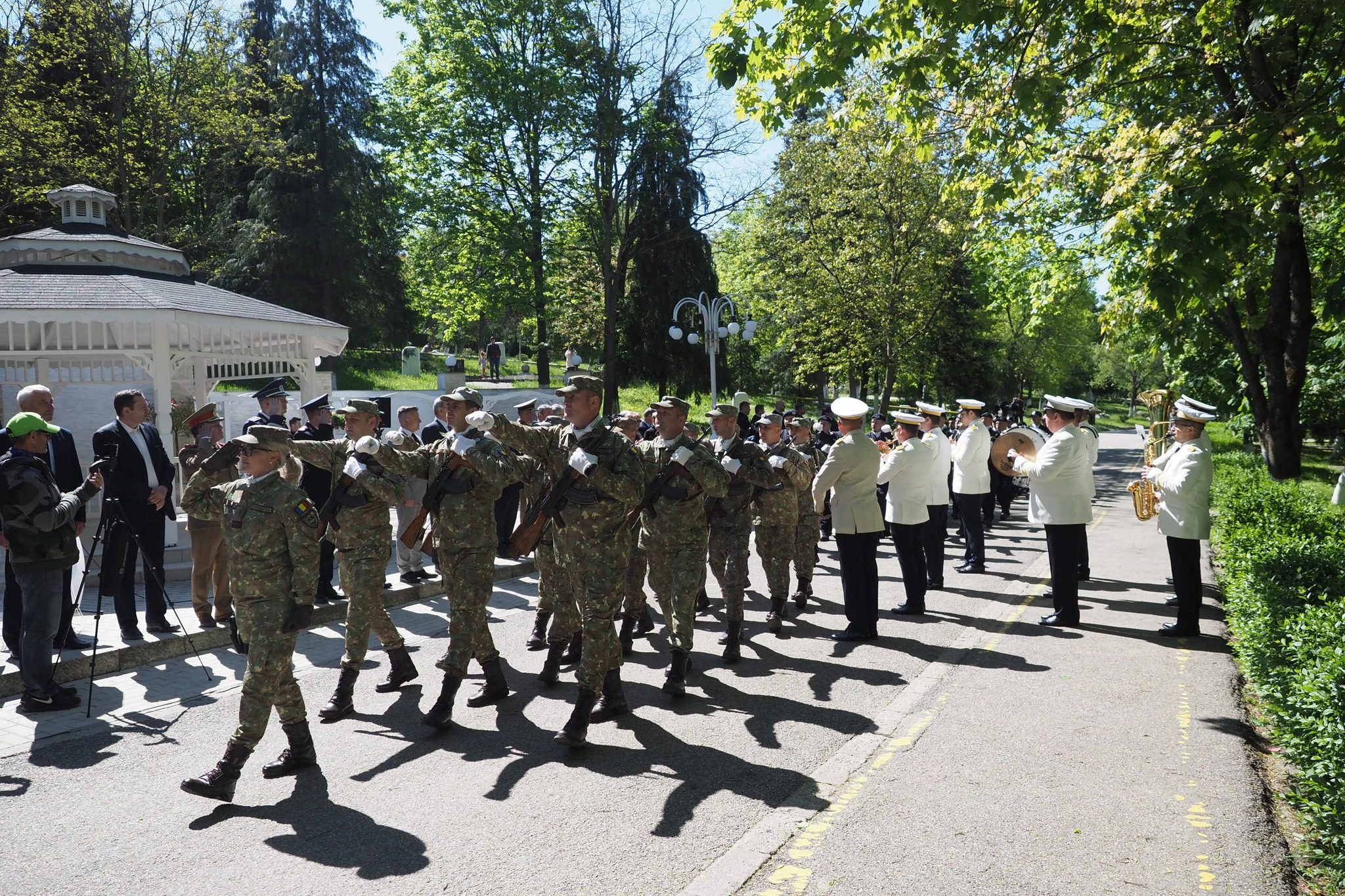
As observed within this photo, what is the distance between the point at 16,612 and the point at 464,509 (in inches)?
154

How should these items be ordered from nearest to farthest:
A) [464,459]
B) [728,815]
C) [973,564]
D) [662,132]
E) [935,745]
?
[728,815] → [935,745] → [464,459] → [973,564] → [662,132]

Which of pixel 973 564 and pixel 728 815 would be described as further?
pixel 973 564

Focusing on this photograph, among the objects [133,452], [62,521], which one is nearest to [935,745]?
[62,521]

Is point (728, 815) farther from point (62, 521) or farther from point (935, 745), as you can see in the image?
point (62, 521)

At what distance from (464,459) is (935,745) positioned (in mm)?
3489

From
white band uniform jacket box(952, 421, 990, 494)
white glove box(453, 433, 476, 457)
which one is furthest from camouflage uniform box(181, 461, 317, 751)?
white band uniform jacket box(952, 421, 990, 494)

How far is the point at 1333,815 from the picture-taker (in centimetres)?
369

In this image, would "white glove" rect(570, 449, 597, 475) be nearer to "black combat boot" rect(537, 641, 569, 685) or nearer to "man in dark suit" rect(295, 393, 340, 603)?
"black combat boot" rect(537, 641, 569, 685)

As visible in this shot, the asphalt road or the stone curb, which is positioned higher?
the stone curb

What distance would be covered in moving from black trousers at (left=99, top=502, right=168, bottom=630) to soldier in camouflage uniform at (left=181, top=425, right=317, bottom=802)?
2859 mm

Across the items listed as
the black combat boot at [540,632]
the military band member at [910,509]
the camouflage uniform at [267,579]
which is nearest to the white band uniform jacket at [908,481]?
the military band member at [910,509]

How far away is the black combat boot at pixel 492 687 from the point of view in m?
6.38

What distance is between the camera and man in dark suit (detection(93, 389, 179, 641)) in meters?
7.50

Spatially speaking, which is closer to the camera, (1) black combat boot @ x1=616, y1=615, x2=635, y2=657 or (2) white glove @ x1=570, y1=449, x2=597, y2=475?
(2) white glove @ x1=570, y1=449, x2=597, y2=475
